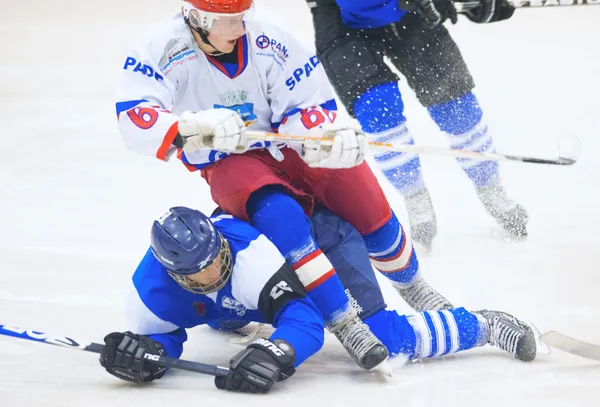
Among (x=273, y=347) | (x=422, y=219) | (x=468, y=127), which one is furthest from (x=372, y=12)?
(x=273, y=347)

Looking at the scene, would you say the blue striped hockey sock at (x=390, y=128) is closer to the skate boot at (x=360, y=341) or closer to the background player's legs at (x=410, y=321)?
the background player's legs at (x=410, y=321)

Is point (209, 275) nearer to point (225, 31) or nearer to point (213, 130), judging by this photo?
point (213, 130)

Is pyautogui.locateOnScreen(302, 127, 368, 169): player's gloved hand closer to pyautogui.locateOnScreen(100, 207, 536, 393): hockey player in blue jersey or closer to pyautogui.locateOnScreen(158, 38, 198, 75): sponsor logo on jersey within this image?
pyautogui.locateOnScreen(100, 207, 536, 393): hockey player in blue jersey

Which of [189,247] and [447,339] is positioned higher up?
[189,247]

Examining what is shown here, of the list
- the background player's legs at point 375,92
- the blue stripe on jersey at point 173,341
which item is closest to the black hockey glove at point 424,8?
the background player's legs at point 375,92

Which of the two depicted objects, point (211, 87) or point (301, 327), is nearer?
point (301, 327)

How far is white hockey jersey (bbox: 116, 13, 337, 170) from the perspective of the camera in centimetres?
280

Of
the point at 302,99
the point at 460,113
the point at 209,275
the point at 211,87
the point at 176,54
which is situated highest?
the point at 176,54

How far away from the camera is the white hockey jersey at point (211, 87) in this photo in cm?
280

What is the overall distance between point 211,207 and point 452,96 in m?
1.14

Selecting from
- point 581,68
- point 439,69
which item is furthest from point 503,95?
point 439,69

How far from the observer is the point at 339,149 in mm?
2787

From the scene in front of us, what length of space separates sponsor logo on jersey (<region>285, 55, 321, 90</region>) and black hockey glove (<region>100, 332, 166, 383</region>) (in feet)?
2.68

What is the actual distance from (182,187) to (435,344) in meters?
2.13
